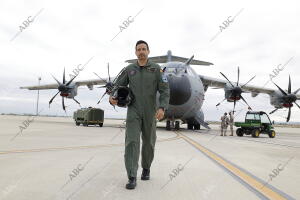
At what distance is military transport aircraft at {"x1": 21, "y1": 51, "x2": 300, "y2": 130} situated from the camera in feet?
59.0

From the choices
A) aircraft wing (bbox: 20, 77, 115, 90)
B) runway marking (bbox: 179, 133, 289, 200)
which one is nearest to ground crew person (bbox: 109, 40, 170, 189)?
runway marking (bbox: 179, 133, 289, 200)

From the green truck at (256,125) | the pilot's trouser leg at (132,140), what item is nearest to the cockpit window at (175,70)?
the green truck at (256,125)

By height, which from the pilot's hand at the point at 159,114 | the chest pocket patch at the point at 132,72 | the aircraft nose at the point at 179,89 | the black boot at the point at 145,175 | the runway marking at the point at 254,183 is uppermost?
the aircraft nose at the point at 179,89

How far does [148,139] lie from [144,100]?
0.59 m

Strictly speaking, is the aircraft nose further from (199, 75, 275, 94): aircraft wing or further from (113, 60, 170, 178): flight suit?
(113, 60, 170, 178): flight suit

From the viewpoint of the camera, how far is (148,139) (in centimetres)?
465

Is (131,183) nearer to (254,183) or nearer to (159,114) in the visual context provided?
(159,114)

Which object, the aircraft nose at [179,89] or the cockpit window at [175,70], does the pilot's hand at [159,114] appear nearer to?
the aircraft nose at [179,89]

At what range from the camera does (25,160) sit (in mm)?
5859

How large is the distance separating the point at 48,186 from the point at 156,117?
5.67 feet

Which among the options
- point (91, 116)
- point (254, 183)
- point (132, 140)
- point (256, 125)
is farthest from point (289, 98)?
point (132, 140)

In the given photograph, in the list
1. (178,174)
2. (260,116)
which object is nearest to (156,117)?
(178,174)

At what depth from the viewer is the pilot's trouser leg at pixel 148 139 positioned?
4594 mm

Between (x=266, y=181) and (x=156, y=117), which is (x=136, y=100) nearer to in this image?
(x=156, y=117)
